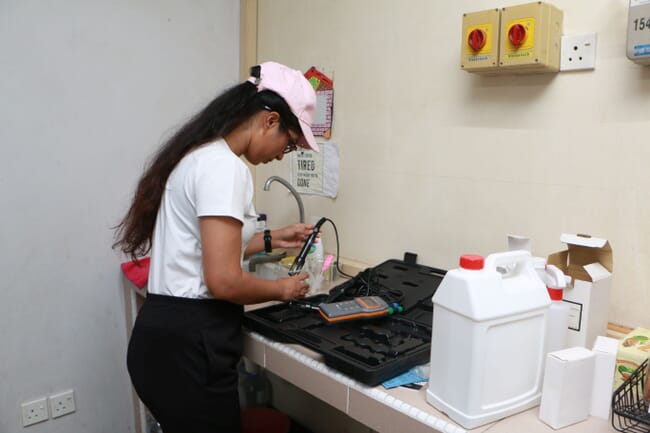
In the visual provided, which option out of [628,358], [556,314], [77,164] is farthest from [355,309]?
[77,164]

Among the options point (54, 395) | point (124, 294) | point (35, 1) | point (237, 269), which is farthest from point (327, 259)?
point (35, 1)

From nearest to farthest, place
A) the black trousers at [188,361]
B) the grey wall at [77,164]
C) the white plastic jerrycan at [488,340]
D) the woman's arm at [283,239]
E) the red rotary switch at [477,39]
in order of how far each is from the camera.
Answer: the white plastic jerrycan at [488,340] → the black trousers at [188,361] → the red rotary switch at [477,39] → the woman's arm at [283,239] → the grey wall at [77,164]

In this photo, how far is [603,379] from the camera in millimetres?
935

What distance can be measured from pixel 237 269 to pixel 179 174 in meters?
0.27

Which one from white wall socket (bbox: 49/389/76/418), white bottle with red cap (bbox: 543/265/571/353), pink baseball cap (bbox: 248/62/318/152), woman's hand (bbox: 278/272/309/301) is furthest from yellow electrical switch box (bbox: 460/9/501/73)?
white wall socket (bbox: 49/389/76/418)

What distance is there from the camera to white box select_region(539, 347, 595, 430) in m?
0.89

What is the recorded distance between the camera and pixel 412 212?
1.73 meters

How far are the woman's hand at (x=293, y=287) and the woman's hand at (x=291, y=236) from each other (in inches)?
11.3

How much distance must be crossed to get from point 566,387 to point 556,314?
17 cm

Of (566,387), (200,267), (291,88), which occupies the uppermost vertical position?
(291,88)

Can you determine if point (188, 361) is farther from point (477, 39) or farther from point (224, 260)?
point (477, 39)

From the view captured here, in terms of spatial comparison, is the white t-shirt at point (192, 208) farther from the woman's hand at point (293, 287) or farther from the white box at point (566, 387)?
the white box at point (566, 387)

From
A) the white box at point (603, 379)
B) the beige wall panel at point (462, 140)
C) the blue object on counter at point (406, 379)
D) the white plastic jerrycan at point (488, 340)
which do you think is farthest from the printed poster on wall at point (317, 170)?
the white box at point (603, 379)

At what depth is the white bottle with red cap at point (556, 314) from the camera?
1.02 metres
